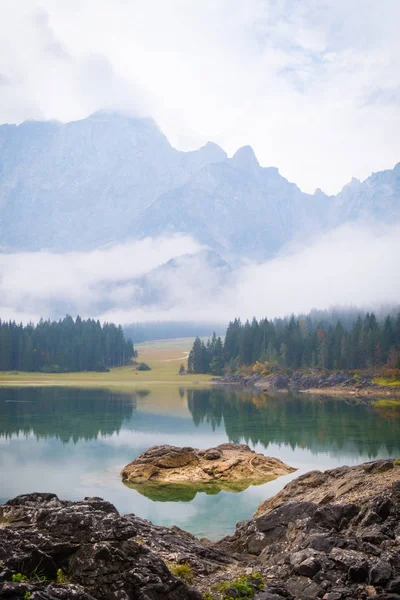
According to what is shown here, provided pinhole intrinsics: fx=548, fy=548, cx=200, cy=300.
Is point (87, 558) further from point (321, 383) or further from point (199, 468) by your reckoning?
point (321, 383)

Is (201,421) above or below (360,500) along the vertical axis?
below

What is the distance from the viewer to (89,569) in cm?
1266

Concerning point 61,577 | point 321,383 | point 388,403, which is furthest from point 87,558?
point 321,383

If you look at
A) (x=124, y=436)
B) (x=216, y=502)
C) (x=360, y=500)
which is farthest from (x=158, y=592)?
(x=124, y=436)

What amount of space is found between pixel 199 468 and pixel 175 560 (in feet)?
92.5

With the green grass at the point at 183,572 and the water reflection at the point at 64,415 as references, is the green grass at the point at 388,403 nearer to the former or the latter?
the water reflection at the point at 64,415

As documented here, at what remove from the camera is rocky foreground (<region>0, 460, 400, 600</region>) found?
12.4 m

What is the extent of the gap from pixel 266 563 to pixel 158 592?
5.35 metres

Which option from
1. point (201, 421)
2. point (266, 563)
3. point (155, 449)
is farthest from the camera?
point (201, 421)

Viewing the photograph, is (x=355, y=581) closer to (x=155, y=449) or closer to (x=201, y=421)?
(x=155, y=449)

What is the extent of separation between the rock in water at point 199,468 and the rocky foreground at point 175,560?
75.1 feet

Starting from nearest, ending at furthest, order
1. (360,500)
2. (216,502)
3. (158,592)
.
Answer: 1. (158,592)
2. (360,500)
3. (216,502)

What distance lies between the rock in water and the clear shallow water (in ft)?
5.91

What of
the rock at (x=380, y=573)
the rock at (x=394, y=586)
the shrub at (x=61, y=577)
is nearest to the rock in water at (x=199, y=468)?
the rock at (x=380, y=573)
